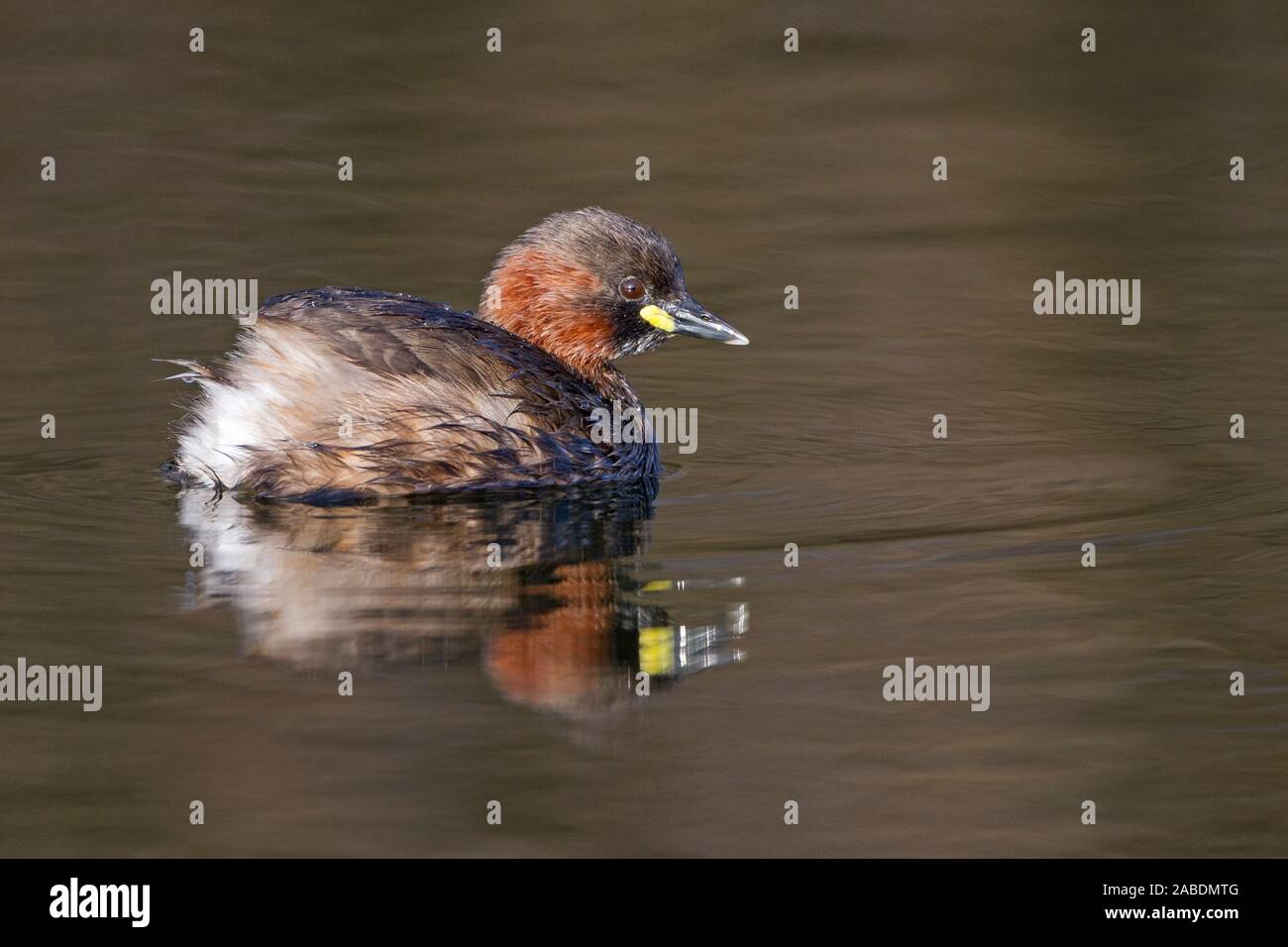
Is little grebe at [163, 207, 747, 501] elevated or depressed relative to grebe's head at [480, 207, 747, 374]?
depressed

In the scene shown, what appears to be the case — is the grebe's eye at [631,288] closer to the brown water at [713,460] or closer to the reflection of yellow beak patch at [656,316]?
the reflection of yellow beak patch at [656,316]

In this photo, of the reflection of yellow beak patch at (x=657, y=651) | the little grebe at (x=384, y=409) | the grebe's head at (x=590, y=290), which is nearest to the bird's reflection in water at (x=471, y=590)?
the reflection of yellow beak patch at (x=657, y=651)

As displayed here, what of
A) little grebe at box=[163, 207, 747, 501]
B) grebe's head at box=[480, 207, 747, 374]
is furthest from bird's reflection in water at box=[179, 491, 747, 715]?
grebe's head at box=[480, 207, 747, 374]

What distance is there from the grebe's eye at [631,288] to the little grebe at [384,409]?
47 cm

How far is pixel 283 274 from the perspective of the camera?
10555mm

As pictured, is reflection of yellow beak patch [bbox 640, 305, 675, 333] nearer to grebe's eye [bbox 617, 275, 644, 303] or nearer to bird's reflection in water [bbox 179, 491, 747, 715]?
grebe's eye [bbox 617, 275, 644, 303]

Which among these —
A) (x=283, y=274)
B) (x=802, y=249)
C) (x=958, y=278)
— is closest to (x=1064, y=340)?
(x=958, y=278)

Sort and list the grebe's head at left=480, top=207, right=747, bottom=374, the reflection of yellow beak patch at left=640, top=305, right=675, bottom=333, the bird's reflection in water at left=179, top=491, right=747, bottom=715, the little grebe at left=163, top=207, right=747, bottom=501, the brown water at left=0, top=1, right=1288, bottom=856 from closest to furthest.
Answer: the brown water at left=0, top=1, right=1288, bottom=856 < the bird's reflection in water at left=179, top=491, right=747, bottom=715 < the little grebe at left=163, top=207, right=747, bottom=501 < the grebe's head at left=480, top=207, right=747, bottom=374 < the reflection of yellow beak patch at left=640, top=305, right=675, bottom=333

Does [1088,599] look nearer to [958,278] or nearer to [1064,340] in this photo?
[1064,340]

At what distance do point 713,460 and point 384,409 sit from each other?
156 centimetres

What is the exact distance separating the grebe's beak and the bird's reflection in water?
35.2 inches

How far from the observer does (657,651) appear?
19.8 ft

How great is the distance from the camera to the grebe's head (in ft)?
26.6

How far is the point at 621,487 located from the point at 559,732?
2.38 meters
